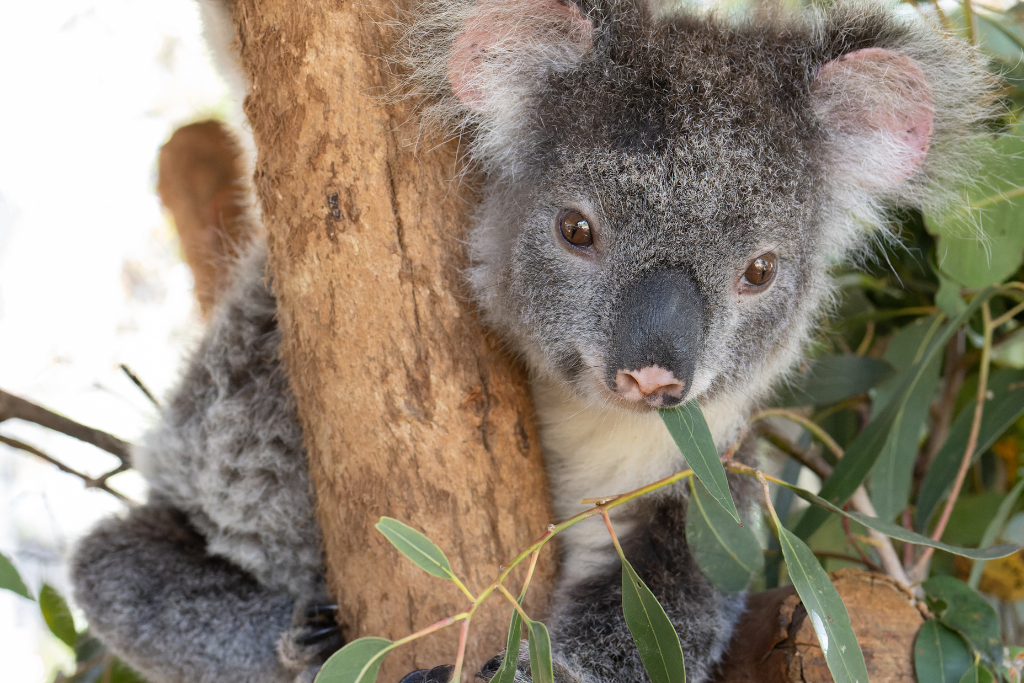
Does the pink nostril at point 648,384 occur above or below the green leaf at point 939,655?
above

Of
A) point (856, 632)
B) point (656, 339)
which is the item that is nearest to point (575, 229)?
point (656, 339)

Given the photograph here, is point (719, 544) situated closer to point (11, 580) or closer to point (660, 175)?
point (660, 175)

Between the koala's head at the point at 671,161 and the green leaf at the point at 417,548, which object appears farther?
the koala's head at the point at 671,161

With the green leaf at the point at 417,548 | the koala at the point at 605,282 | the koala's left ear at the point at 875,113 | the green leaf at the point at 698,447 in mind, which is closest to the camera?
the green leaf at the point at 417,548

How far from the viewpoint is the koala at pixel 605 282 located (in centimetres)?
146

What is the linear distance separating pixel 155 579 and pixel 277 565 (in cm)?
28

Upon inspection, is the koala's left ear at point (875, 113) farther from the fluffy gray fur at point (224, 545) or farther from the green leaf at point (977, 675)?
the fluffy gray fur at point (224, 545)

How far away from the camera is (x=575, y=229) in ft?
4.95

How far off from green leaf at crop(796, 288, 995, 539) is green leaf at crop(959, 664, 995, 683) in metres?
0.45

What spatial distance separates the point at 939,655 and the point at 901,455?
64 centimetres

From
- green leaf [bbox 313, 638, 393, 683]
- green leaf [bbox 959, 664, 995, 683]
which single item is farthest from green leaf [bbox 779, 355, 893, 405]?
green leaf [bbox 313, 638, 393, 683]

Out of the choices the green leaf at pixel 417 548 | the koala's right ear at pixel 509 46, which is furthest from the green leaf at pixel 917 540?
the koala's right ear at pixel 509 46

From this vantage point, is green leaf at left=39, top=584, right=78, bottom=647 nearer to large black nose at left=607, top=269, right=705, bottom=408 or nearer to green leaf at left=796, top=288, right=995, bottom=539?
large black nose at left=607, top=269, right=705, bottom=408

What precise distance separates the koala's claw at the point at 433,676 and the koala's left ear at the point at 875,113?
49.4 inches
